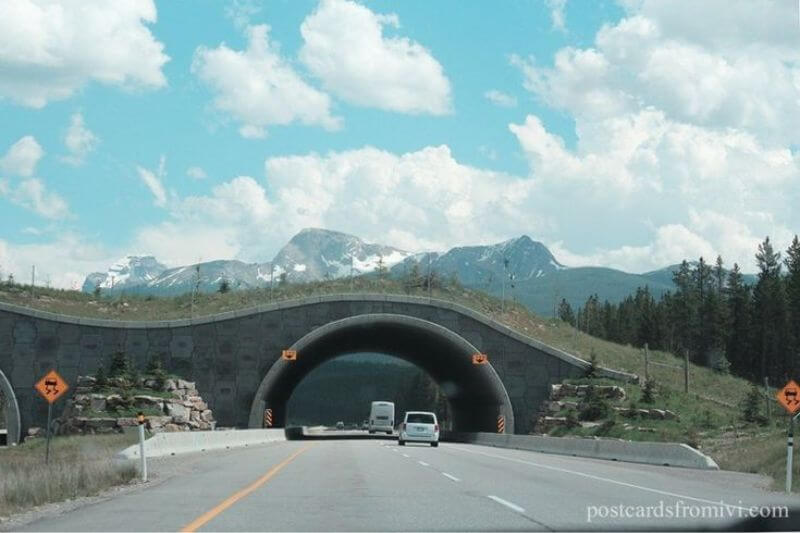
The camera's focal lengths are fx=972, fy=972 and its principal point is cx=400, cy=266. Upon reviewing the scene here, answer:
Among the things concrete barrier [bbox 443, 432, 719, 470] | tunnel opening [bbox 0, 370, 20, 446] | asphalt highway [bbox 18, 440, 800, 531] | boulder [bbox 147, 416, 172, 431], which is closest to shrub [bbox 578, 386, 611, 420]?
concrete barrier [bbox 443, 432, 719, 470]

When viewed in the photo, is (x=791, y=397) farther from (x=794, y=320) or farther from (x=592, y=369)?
(x=794, y=320)

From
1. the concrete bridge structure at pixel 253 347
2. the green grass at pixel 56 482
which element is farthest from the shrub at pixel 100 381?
the green grass at pixel 56 482

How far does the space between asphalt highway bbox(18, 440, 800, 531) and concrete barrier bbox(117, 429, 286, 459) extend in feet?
22.5

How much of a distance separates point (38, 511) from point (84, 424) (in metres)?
36.3

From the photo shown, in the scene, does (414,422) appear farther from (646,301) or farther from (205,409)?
(646,301)

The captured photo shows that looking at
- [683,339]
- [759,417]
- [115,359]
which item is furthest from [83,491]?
[683,339]

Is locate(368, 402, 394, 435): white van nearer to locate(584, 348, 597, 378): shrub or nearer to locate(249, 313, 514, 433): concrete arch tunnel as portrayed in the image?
locate(249, 313, 514, 433): concrete arch tunnel

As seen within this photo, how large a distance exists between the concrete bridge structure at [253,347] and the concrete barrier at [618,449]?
21.3 ft

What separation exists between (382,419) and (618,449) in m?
55.5

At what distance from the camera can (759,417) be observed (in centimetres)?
4503

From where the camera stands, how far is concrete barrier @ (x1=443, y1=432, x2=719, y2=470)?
3048 centimetres

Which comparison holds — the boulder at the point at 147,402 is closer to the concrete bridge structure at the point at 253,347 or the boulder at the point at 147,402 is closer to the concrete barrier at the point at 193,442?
the concrete bridge structure at the point at 253,347

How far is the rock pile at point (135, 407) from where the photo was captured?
49656mm

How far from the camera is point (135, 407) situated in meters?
51.7
